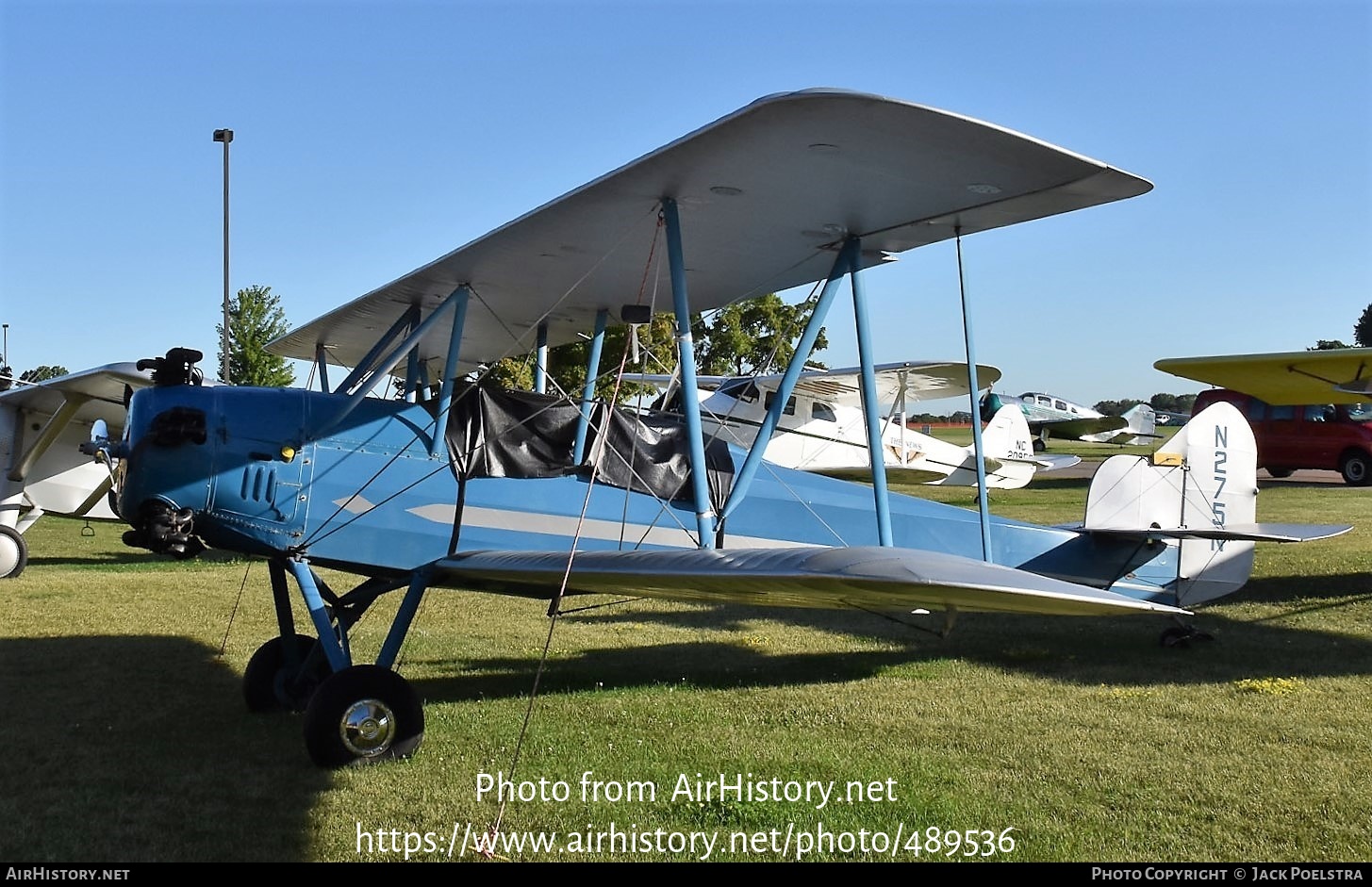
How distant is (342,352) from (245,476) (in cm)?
282

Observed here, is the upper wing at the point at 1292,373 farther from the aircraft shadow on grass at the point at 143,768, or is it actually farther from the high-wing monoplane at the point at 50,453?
the high-wing monoplane at the point at 50,453

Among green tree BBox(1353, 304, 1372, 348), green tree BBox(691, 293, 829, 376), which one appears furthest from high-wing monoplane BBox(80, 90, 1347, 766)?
green tree BBox(1353, 304, 1372, 348)

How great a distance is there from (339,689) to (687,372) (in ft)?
6.84

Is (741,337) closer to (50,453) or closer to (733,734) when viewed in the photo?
(50,453)

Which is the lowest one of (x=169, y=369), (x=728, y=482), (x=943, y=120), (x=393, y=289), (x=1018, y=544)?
(x=1018, y=544)

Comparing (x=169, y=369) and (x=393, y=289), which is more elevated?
(x=393, y=289)

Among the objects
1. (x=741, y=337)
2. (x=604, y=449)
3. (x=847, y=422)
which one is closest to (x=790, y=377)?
(x=604, y=449)

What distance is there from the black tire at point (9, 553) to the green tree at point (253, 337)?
12.1 metres

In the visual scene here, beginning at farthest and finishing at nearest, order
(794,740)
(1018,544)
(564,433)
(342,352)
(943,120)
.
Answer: (342,352), (1018,544), (564,433), (794,740), (943,120)

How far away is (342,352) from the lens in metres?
7.93

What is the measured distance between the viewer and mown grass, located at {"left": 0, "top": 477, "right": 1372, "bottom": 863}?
3.87 m
